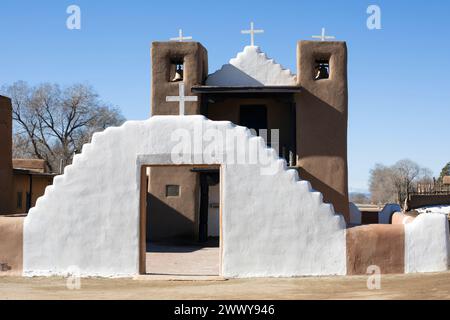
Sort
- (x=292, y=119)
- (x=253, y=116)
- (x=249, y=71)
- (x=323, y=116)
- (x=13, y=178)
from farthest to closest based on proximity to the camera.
→ 1. (x=13, y=178)
2. (x=253, y=116)
3. (x=249, y=71)
4. (x=292, y=119)
5. (x=323, y=116)

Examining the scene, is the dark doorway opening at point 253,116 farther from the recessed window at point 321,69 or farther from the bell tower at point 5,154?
the bell tower at point 5,154

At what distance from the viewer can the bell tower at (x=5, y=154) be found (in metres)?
24.4

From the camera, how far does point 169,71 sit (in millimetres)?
23859

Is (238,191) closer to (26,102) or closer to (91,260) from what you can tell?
(91,260)

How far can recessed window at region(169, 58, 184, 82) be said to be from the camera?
24.0 meters

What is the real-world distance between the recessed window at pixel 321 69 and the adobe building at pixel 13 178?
12.0 meters

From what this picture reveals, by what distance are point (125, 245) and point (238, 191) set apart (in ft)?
8.82

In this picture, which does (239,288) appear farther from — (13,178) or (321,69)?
(13,178)

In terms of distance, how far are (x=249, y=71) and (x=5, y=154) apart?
10011 millimetres

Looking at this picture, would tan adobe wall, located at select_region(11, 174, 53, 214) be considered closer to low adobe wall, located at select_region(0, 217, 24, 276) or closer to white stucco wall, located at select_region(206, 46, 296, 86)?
white stucco wall, located at select_region(206, 46, 296, 86)

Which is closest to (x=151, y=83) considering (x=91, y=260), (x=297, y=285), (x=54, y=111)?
(x=91, y=260)

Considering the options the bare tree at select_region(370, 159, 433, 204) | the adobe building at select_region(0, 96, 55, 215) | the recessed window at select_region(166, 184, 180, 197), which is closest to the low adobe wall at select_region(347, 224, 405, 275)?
the recessed window at select_region(166, 184, 180, 197)

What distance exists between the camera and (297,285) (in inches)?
497

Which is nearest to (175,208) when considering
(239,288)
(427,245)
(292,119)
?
(292,119)
